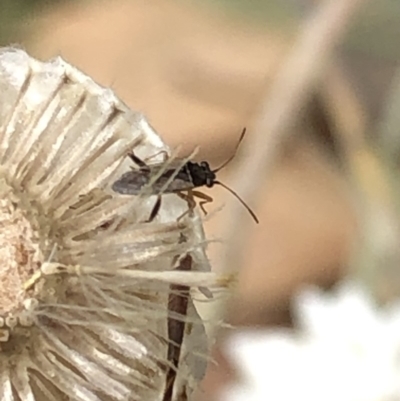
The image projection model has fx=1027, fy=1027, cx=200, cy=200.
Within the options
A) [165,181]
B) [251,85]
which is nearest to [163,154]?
[165,181]

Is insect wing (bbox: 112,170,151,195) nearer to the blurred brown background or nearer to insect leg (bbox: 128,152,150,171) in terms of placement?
insect leg (bbox: 128,152,150,171)

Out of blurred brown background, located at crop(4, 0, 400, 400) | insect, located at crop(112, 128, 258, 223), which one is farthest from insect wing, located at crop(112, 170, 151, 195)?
blurred brown background, located at crop(4, 0, 400, 400)

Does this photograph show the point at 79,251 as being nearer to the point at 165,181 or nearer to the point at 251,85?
the point at 165,181

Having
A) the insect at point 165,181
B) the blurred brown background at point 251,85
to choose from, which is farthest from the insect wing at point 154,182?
the blurred brown background at point 251,85

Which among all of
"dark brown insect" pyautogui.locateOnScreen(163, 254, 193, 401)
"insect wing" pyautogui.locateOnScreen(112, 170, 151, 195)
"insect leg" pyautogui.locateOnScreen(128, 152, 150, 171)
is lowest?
"dark brown insect" pyautogui.locateOnScreen(163, 254, 193, 401)

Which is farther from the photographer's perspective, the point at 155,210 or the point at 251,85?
the point at 251,85

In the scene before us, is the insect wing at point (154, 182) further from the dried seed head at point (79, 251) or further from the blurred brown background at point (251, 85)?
the blurred brown background at point (251, 85)

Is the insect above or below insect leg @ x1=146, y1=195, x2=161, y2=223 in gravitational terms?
above
